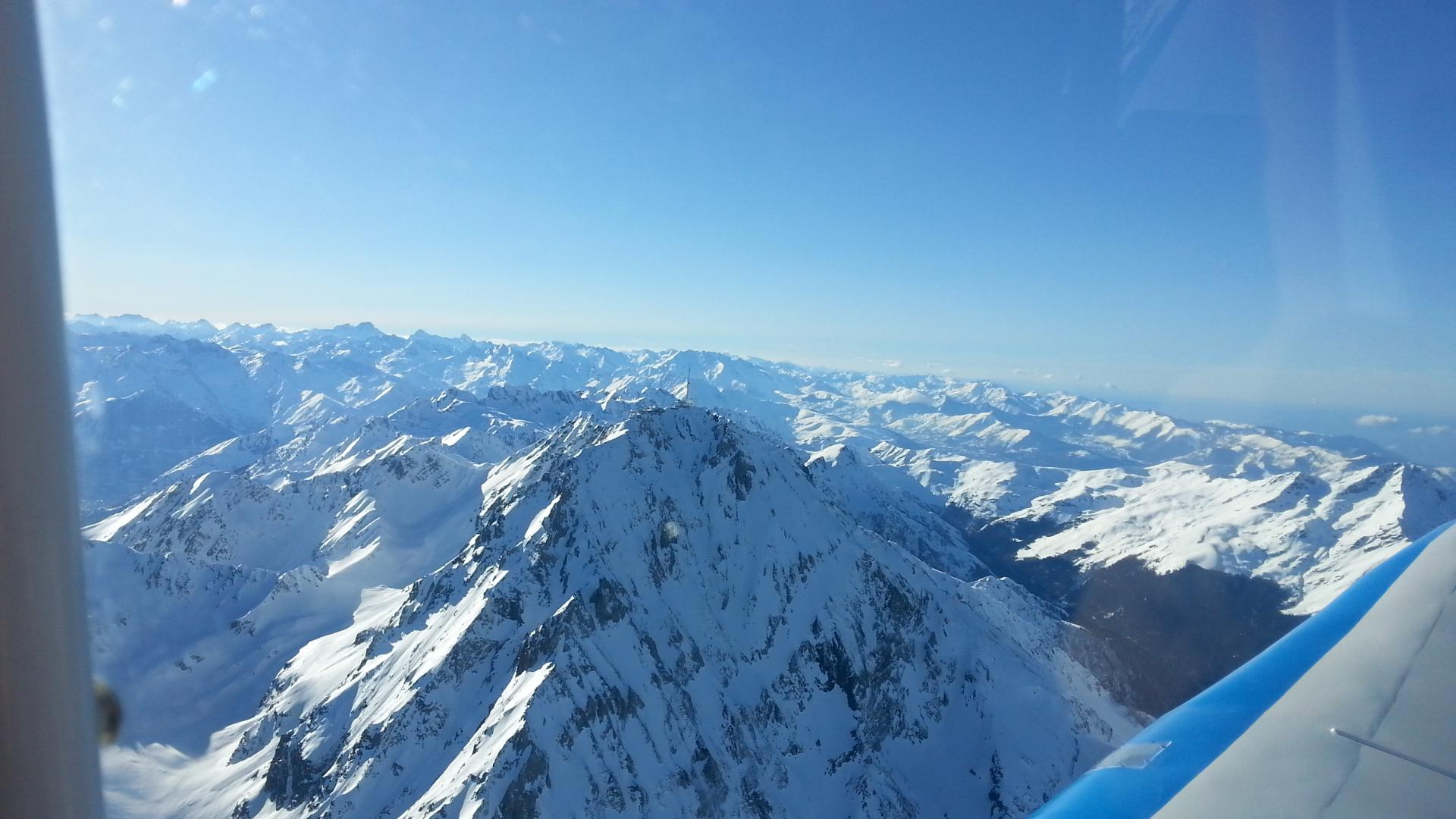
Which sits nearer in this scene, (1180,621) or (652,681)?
(652,681)

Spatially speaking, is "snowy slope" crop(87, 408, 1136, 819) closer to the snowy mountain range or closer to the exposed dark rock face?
the snowy mountain range

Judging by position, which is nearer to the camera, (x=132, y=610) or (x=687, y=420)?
(x=687, y=420)

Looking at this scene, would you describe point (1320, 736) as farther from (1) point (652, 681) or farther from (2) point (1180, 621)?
(2) point (1180, 621)

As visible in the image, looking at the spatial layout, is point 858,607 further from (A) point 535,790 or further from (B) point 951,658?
(A) point 535,790

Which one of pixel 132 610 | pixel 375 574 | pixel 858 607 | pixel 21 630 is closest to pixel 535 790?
pixel 858 607

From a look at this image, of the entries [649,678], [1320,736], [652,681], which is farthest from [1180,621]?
[1320,736]

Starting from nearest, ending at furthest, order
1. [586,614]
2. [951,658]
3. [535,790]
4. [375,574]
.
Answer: [535,790] < [586,614] < [951,658] < [375,574]

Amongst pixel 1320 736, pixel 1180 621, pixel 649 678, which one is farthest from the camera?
pixel 1180 621
